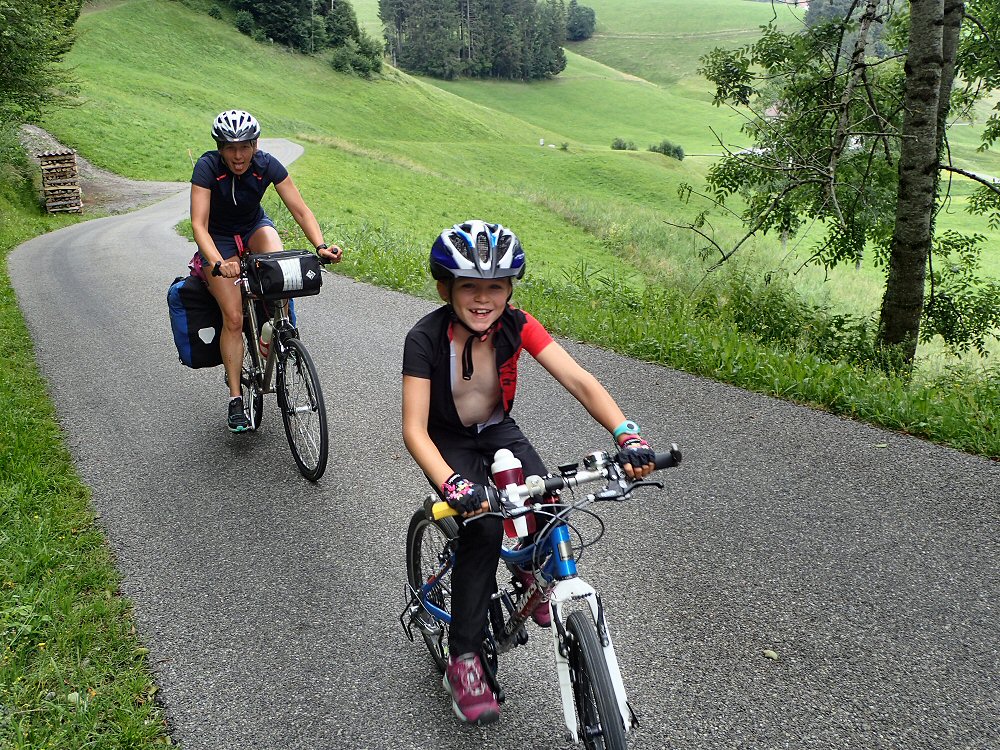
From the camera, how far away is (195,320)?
5.90 m

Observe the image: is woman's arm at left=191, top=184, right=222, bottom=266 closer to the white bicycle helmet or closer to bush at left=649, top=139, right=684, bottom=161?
the white bicycle helmet

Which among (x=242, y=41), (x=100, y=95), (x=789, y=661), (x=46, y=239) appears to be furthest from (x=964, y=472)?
(x=242, y=41)

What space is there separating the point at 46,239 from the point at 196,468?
17.7 meters

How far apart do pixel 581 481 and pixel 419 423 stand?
73cm

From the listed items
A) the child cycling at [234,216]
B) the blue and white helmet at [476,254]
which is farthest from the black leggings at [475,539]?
the child cycling at [234,216]

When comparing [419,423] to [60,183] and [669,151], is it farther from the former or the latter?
[669,151]

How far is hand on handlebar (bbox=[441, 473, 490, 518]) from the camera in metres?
2.36

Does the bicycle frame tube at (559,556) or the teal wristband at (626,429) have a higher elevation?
the teal wristband at (626,429)

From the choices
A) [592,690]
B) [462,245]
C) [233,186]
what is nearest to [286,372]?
[233,186]

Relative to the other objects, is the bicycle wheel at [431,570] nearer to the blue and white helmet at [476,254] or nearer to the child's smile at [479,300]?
the child's smile at [479,300]

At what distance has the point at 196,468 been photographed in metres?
5.79

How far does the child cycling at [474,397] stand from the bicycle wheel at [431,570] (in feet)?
0.66

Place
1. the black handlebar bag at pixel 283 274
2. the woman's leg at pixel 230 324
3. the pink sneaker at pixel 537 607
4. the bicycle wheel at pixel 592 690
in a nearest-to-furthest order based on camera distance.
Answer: the bicycle wheel at pixel 592 690 → the pink sneaker at pixel 537 607 → the black handlebar bag at pixel 283 274 → the woman's leg at pixel 230 324

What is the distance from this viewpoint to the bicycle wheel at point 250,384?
6.08 meters
